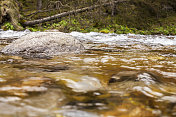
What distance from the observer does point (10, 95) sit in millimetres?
1579

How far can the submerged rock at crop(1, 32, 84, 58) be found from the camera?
4.34 meters

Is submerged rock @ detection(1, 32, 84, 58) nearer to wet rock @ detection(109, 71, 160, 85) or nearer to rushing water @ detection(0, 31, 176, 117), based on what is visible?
rushing water @ detection(0, 31, 176, 117)

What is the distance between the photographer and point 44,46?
14.7 feet

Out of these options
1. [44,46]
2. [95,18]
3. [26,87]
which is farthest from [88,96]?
[95,18]

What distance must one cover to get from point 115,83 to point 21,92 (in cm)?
104

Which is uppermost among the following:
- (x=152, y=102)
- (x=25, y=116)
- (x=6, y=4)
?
(x=6, y=4)

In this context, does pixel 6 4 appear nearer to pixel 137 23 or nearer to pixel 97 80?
pixel 137 23

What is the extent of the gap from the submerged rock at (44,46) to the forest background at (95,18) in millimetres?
6177

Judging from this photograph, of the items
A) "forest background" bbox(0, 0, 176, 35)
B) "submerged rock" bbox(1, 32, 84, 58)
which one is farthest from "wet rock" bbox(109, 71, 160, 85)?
"forest background" bbox(0, 0, 176, 35)

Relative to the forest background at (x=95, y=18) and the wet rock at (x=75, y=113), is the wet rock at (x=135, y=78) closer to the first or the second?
the wet rock at (x=75, y=113)

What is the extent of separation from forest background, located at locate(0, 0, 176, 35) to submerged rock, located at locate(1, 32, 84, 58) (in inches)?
243

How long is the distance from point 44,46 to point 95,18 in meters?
8.65

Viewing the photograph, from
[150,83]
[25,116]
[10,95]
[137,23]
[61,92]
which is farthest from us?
[137,23]

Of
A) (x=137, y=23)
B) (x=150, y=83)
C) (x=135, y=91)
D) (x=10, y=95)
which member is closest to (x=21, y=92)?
(x=10, y=95)
